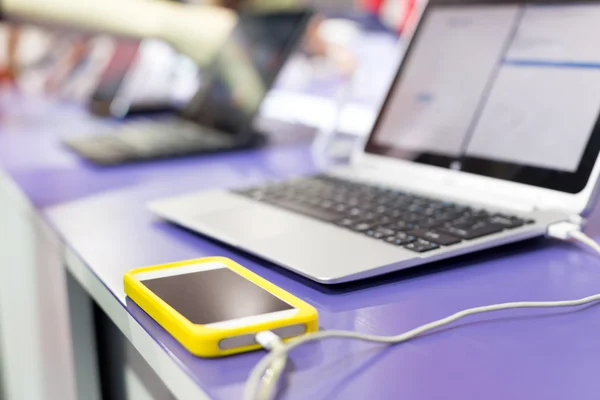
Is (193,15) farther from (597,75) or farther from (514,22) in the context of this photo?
(597,75)

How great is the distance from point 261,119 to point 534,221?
3.25 feet

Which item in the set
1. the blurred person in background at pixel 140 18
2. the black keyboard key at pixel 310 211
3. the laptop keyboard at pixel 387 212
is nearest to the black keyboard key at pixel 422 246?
the laptop keyboard at pixel 387 212

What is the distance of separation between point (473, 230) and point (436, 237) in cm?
4

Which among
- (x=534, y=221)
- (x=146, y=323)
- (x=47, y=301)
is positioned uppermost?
(x=534, y=221)

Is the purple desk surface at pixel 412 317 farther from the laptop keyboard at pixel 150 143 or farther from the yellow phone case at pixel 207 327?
the laptop keyboard at pixel 150 143

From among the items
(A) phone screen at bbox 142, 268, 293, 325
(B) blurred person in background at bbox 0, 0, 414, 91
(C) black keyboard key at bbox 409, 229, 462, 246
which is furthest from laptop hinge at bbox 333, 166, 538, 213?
(B) blurred person in background at bbox 0, 0, 414, 91

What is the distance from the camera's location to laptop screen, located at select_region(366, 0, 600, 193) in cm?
65

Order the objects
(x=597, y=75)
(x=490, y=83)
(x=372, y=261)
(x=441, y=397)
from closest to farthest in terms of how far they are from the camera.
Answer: (x=441, y=397) < (x=372, y=261) < (x=597, y=75) < (x=490, y=83)

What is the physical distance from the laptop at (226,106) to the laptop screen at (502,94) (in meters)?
0.33

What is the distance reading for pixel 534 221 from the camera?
572 millimetres

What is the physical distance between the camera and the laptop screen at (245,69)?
3.76ft

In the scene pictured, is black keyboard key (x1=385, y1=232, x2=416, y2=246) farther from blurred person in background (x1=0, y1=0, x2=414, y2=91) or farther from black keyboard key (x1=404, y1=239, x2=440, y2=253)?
blurred person in background (x1=0, y1=0, x2=414, y2=91)

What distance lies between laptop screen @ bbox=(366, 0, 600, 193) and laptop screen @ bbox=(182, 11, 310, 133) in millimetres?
326

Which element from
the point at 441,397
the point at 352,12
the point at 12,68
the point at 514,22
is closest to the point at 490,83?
the point at 514,22
